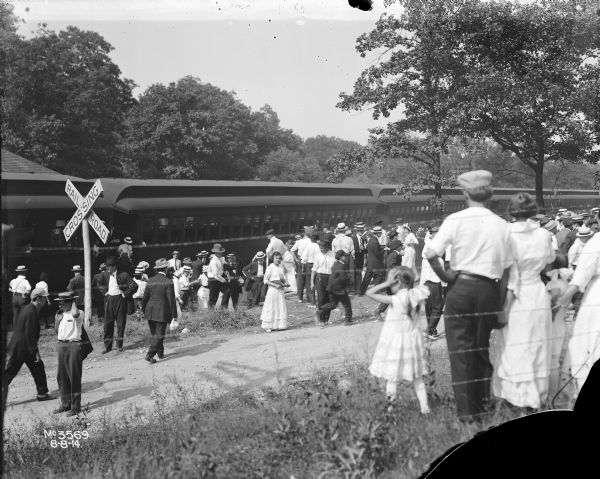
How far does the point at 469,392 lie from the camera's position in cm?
263

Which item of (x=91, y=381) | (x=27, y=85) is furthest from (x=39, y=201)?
(x=91, y=381)

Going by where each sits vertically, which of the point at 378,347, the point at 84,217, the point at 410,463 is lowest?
the point at 410,463

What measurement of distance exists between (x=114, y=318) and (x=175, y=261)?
0.47 m

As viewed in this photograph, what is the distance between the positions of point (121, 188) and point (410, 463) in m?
1.69

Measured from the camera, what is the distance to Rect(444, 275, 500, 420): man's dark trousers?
100.0 inches

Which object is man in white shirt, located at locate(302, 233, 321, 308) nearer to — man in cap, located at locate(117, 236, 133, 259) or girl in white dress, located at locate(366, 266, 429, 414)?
girl in white dress, located at locate(366, 266, 429, 414)

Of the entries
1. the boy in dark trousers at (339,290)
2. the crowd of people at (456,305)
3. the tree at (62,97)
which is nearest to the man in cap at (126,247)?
the crowd of people at (456,305)

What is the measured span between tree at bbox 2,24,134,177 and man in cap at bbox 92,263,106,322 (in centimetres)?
49

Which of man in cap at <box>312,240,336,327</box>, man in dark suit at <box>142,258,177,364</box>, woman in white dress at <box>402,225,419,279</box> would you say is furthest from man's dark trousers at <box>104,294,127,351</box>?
woman in white dress at <box>402,225,419,279</box>

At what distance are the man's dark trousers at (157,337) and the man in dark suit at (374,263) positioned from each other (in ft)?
2.91

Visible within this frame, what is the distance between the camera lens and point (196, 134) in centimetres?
288

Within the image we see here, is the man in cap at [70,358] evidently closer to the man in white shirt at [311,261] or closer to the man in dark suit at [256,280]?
the man in dark suit at [256,280]

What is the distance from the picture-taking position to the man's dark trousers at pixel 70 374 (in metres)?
2.50

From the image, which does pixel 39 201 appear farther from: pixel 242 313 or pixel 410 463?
pixel 410 463
